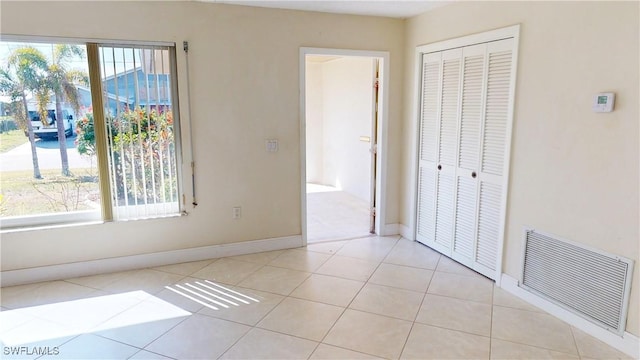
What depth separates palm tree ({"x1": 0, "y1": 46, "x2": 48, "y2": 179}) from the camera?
302cm

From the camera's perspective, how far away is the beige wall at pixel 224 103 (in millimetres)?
3184

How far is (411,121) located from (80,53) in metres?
3.10

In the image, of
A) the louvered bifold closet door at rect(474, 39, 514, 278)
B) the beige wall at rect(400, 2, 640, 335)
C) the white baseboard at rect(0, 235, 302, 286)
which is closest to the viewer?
the beige wall at rect(400, 2, 640, 335)

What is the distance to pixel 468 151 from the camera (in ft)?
11.2

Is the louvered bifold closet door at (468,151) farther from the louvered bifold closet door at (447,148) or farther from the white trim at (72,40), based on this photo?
the white trim at (72,40)

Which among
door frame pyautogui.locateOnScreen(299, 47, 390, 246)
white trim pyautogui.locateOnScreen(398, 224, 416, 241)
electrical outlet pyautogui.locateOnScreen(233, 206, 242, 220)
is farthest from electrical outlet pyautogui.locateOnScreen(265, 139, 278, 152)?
white trim pyautogui.locateOnScreen(398, 224, 416, 241)

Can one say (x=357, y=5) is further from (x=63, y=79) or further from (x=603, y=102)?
(x=63, y=79)

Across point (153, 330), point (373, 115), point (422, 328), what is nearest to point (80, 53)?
point (153, 330)

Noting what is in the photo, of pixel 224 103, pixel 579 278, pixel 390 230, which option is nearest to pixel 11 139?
pixel 224 103

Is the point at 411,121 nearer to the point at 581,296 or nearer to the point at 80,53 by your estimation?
the point at 581,296

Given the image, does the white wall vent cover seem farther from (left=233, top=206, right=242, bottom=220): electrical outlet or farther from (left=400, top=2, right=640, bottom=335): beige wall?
(left=233, top=206, right=242, bottom=220): electrical outlet

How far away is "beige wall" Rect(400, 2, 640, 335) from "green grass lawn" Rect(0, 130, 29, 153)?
3.81 meters

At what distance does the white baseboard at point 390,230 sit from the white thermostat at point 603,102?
8.10 ft

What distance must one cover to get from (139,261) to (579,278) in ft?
11.4
